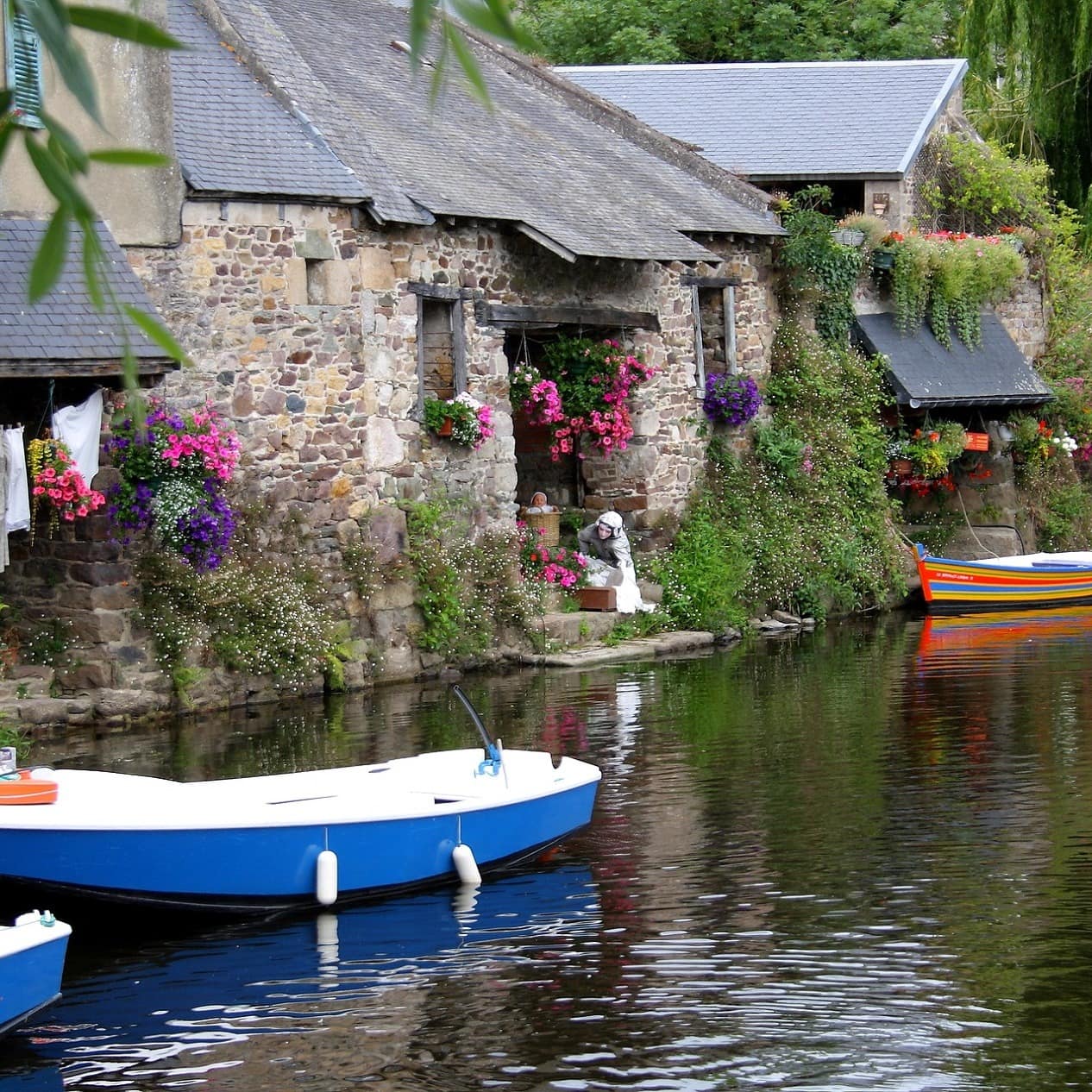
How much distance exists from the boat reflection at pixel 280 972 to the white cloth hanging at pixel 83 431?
20.7 ft

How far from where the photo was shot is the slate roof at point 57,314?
13.8 metres

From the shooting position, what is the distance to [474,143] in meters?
20.2

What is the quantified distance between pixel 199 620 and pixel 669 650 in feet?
17.9

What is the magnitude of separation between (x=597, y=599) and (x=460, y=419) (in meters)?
2.87

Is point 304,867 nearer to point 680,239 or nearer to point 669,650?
point 669,650

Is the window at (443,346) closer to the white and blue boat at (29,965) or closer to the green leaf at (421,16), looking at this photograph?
the white and blue boat at (29,965)

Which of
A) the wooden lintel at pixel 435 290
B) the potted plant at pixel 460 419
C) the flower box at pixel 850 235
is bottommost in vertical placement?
the potted plant at pixel 460 419

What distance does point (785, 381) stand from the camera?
2277 centimetres

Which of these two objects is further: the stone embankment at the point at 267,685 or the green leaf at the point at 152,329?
the stone embankment at the point at 267,685

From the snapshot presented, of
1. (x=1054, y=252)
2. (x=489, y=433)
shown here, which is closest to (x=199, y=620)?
(x=489, y=433)

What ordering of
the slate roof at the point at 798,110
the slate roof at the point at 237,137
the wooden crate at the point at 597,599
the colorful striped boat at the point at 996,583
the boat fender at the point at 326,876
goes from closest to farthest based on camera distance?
the boat fender at the point at 326,876 → the slate roof at the point at 237,137 → the wooden crate at the point at 597,599 → the colorful striped boat at the point at 996,583 → the slate roof at the point at 798,110

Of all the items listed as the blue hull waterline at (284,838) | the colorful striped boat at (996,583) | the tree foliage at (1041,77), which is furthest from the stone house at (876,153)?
the blue hull waterline at (284,838)

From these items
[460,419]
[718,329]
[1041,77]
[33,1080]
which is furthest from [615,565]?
[33,1080]

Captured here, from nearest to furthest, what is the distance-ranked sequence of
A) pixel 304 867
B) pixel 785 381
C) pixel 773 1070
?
1. pixel 773 1070
2. pixel 304 867
3. pixel 785 381
